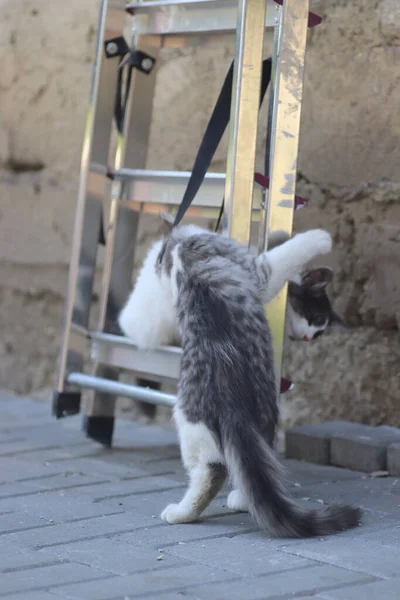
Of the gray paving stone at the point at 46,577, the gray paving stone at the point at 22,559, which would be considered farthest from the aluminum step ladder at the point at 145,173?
the gray paving stone at the point at 46,577

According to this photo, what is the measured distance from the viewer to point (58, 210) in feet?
16.3

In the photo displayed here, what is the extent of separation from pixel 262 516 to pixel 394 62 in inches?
78.6

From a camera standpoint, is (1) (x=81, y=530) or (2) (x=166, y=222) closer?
(1) (x=81, y=530)

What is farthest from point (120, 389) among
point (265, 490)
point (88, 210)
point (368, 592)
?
point (368, 592)

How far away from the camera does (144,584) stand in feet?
7.43

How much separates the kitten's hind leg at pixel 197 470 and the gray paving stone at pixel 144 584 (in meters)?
0.45

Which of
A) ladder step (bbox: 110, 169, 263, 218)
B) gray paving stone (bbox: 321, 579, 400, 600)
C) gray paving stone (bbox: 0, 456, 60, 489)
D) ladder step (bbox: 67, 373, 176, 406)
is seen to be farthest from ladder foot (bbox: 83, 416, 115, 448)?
gray paving stone (bbox: 321, 579, 400, 600)

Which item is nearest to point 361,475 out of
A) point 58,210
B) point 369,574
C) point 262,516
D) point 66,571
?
point 262,516

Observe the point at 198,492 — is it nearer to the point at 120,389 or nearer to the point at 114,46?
the point at 120,389

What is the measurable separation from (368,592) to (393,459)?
1386mm

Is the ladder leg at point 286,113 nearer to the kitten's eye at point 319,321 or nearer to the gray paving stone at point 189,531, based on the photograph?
the kitten's eye at point 319,321

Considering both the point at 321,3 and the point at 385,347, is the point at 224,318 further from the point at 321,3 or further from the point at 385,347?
the point at 321,3

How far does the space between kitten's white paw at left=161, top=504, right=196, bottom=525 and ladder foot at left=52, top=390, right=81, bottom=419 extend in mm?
1105

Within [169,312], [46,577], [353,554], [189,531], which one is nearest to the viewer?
[46,577]
